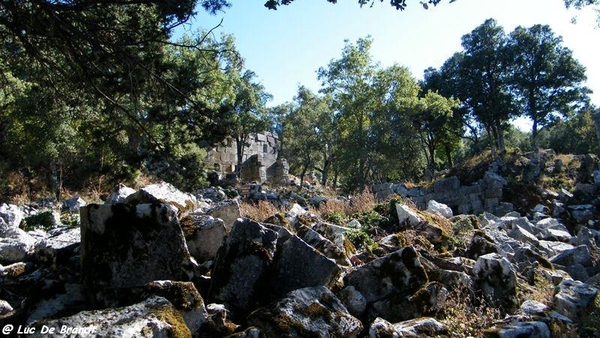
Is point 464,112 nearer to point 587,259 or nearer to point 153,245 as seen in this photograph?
point 587,259

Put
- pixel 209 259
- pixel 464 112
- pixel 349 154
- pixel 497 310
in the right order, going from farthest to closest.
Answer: pixel 464 112
pixel 349 154
pixel 209 259
pixel 497 310

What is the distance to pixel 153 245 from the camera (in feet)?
13.5

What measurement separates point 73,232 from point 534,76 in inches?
1252

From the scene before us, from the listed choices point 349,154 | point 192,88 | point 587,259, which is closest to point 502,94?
point 349,154

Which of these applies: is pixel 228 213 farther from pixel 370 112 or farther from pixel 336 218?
pixel 370 112

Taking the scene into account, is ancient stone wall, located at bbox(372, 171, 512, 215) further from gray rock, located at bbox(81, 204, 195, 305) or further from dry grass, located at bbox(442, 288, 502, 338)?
gray rock, located at bbox(81, 204, 195, 305)

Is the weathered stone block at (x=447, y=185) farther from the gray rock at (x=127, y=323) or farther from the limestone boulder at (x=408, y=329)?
the gray rock at (x=127, y=323)

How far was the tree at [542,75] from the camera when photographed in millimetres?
30406

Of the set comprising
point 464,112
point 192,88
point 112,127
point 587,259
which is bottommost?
point 587,259

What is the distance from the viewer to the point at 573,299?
488 cm

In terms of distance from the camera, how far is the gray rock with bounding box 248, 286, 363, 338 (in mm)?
3285

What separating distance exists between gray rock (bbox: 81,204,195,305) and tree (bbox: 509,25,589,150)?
30.7 m

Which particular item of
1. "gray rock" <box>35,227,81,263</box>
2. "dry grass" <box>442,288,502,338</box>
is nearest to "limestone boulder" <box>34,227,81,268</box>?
"gray rock" <box>35,227,81,263</box>

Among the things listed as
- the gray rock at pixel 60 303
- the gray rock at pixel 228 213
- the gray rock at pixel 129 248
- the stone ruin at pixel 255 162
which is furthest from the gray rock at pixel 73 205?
the stone ruin at pixel 255 162
